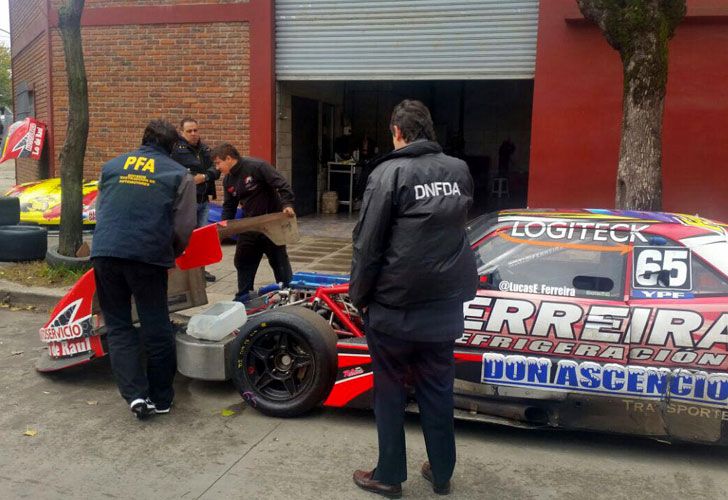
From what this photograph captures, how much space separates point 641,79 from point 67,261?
649cm

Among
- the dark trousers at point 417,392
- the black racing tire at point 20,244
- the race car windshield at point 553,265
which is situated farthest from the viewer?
the black racing tire at point 20,244

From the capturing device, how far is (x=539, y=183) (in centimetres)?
1025

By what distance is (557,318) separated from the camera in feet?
13.1

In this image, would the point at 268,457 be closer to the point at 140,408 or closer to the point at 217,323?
the point at 140,408

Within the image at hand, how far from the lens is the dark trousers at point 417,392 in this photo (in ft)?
11.0

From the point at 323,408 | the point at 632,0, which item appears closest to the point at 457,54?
the point at 632,0

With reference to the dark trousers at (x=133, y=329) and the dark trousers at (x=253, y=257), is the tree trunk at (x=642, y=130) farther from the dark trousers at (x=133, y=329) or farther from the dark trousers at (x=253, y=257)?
the dark trousers at (x=133, y=329)

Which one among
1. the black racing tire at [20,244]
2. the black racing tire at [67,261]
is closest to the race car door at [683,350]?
the black racing tire at [67,261]

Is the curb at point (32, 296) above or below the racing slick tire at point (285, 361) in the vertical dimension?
below

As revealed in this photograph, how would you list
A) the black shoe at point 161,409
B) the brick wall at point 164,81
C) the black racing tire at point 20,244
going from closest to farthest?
the black shoe at point 161,409
the black racing tire at point 20,244
the brick wall at point 164,81

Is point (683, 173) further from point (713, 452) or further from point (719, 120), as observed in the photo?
point (713, 452)

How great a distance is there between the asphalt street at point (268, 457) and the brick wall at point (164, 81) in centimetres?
744

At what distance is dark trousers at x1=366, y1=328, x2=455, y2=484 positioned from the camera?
3.35 metres

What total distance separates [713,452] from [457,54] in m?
7.71
